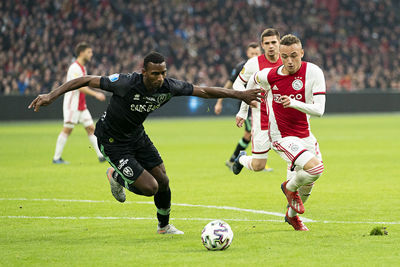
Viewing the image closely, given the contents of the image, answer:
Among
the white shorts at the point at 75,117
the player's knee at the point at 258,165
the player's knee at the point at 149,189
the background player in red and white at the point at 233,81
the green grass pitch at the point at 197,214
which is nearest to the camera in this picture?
the green grass pitch at the point at 197,214

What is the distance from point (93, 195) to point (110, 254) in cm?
450

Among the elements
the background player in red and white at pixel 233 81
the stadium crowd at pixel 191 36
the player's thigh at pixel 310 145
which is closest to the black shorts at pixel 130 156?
the player's thigh at pixel 310 145

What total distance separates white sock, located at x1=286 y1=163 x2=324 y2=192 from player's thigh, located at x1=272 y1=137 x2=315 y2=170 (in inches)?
3.8

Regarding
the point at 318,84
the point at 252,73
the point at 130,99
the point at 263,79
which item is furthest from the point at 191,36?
the point at 130,99

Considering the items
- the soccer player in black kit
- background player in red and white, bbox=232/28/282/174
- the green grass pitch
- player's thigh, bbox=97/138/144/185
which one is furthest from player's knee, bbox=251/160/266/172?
player's thigh, bbox=97/138/144/185

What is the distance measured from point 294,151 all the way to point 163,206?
1.51m

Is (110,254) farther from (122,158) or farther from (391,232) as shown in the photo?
(391,232)

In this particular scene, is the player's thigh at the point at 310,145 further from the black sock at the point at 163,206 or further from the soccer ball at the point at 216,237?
the soccer ball at the point at 216,237

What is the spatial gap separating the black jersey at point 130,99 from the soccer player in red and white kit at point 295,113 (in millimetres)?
1156

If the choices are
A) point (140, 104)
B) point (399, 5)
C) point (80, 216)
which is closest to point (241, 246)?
point (140, 104)

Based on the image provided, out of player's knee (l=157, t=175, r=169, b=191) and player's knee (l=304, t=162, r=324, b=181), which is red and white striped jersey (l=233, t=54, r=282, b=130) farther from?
player's knee (l=157, t=175, r=169, b=191)

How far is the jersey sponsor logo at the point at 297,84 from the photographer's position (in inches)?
331

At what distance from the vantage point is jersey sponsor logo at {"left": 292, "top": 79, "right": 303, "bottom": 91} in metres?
8.40

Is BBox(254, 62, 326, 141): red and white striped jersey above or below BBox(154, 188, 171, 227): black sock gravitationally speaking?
above
